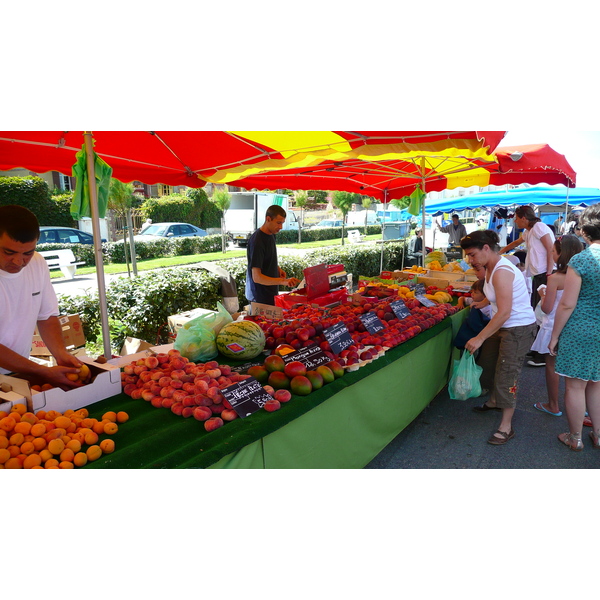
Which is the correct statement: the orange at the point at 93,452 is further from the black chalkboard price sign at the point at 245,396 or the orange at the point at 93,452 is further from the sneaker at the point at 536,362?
the sneaker at the point at 536,362

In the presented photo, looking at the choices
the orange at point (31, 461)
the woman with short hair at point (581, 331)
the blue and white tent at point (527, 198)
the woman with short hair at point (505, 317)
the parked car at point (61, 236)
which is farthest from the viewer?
the parked car at point (61, 236)

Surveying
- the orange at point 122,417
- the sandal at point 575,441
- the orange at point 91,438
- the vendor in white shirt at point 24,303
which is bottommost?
the sandal at point 575,441

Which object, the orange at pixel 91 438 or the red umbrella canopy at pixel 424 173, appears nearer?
the orange at pixel 91 438

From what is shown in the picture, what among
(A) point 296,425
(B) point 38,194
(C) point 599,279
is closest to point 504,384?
(C) point 599,279

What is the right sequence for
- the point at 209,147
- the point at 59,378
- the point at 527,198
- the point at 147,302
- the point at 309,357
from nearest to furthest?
the point at 59,378, the point at 309,357, the point at 209,147, the point at 147,302, the point at 527,198

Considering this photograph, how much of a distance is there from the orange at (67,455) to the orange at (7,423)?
9.5 inches

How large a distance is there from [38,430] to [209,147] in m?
2.82

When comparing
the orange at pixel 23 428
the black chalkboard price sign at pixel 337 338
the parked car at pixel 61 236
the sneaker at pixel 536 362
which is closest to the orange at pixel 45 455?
the orange at pixel 23 428

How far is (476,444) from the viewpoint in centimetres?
342

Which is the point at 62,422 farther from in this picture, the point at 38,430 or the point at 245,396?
the point at 245,396

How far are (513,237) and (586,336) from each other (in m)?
14.2

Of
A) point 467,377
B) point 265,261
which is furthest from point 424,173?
point 467,377

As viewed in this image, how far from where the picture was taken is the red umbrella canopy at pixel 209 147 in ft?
10.5

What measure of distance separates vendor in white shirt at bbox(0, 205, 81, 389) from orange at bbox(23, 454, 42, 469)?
53cm
